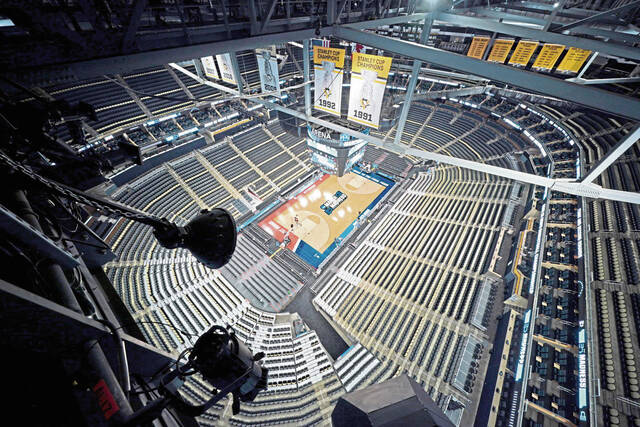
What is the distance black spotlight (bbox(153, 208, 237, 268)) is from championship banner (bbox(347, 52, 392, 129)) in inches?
297

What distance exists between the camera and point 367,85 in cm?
866

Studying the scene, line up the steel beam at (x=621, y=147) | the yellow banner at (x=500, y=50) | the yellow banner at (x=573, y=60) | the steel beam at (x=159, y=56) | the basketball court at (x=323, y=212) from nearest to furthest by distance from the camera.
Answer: the steel beam at (x=159, y=56)
the steel beam at (x=621, y=147)
the yellow banner at (x=573, y=60)
the yellow banner at (x=500, y=50)
the basketball court at (x=323, y=212)

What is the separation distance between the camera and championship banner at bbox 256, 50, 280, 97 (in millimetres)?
11617

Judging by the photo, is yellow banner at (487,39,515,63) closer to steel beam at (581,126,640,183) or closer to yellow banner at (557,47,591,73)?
yellow banner at (557,47,591,73)

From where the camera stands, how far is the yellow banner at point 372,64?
7930 mm

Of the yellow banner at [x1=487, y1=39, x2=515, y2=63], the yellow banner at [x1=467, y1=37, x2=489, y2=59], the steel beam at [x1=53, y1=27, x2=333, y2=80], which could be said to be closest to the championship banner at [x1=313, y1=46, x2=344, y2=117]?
the steel beam at [x1=53, y1=27, x2=333, y2=80]

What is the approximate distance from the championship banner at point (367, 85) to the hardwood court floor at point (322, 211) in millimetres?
10983

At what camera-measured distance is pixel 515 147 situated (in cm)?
1912

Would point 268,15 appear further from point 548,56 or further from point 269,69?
point 548,56

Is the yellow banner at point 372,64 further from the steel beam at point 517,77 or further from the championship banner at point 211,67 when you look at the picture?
the championship banner at point 211,67

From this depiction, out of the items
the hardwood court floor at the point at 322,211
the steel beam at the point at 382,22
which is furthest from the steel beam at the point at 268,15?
the hardwood court floor at the point at 322,211

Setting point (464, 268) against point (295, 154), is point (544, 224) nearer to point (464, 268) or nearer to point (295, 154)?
point (464, 268)

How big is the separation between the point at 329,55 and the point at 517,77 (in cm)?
633

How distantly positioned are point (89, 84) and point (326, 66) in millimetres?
18125
